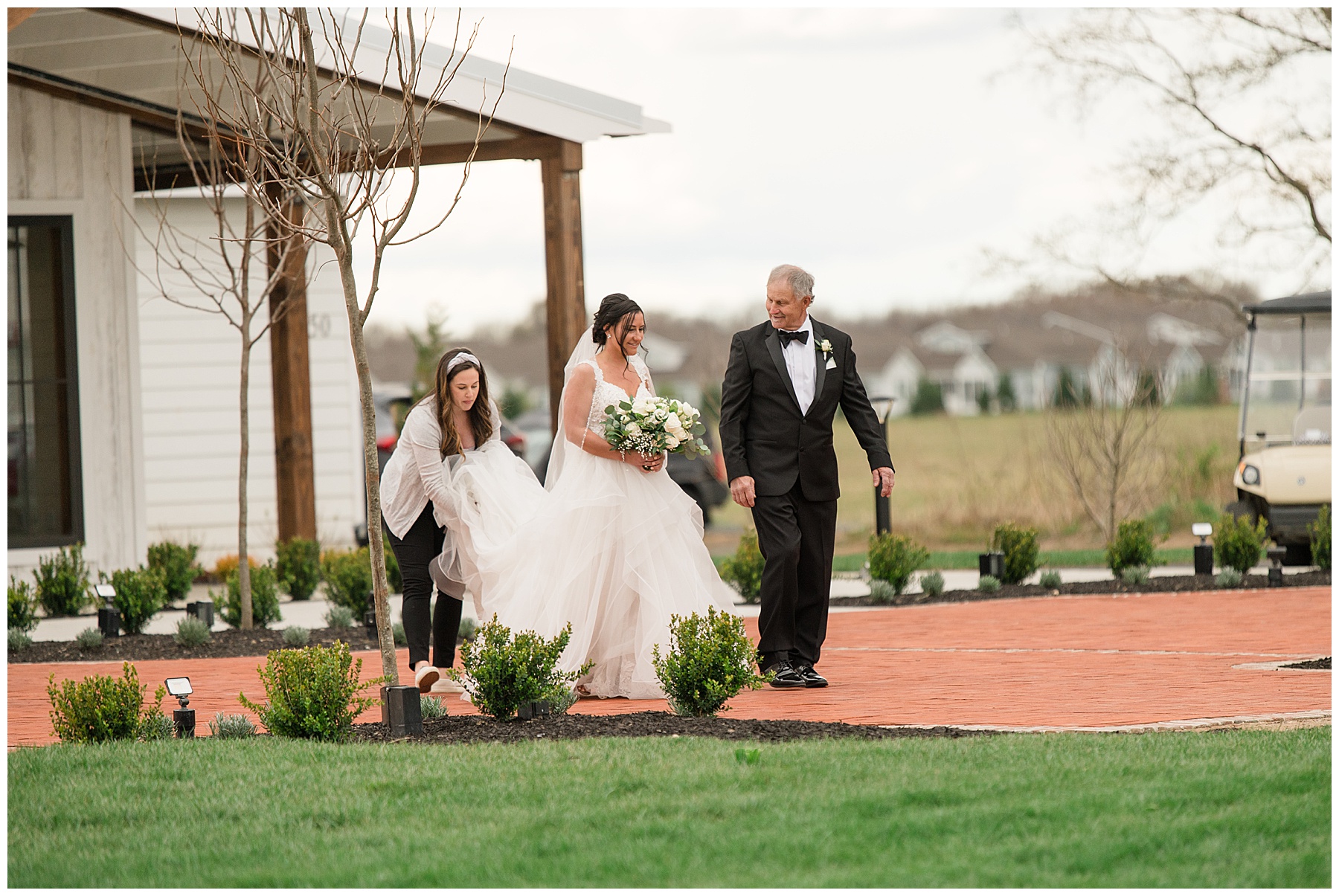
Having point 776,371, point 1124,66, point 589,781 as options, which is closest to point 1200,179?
point 1124,66

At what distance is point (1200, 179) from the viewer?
72.9 ft

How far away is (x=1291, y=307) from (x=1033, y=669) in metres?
8.29

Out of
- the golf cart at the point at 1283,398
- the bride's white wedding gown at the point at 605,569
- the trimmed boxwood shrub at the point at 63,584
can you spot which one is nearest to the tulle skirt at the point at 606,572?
the bride's white wedding gown at the point at 605,569

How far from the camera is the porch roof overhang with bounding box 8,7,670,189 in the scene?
10.3 meters

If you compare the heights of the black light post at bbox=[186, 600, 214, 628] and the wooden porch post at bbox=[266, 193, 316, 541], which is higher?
the wooden porch post at bbox=[266, 193, 316, 541]

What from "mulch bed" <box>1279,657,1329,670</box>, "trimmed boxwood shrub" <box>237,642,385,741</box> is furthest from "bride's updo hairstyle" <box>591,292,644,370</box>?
"mulch bed" <box>1279,657,1329,670</box>

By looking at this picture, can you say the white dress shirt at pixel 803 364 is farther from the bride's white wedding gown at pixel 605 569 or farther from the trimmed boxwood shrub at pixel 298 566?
the trimmed boxwood shrub at pixel 298 566

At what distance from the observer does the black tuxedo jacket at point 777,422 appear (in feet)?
24.6

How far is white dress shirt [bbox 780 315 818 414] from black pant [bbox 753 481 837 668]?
47cm

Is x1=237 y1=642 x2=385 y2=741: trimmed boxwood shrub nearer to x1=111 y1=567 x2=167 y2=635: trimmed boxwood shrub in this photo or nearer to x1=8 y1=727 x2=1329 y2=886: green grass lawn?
x1=8 y1=727 x2=1329 y2=886: green grass lawn

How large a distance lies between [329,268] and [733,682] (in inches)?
432

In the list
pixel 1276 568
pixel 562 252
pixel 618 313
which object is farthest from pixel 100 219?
pixel 1276 568

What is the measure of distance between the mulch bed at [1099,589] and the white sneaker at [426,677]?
5.31 metres

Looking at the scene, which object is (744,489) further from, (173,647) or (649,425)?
(173,647)
